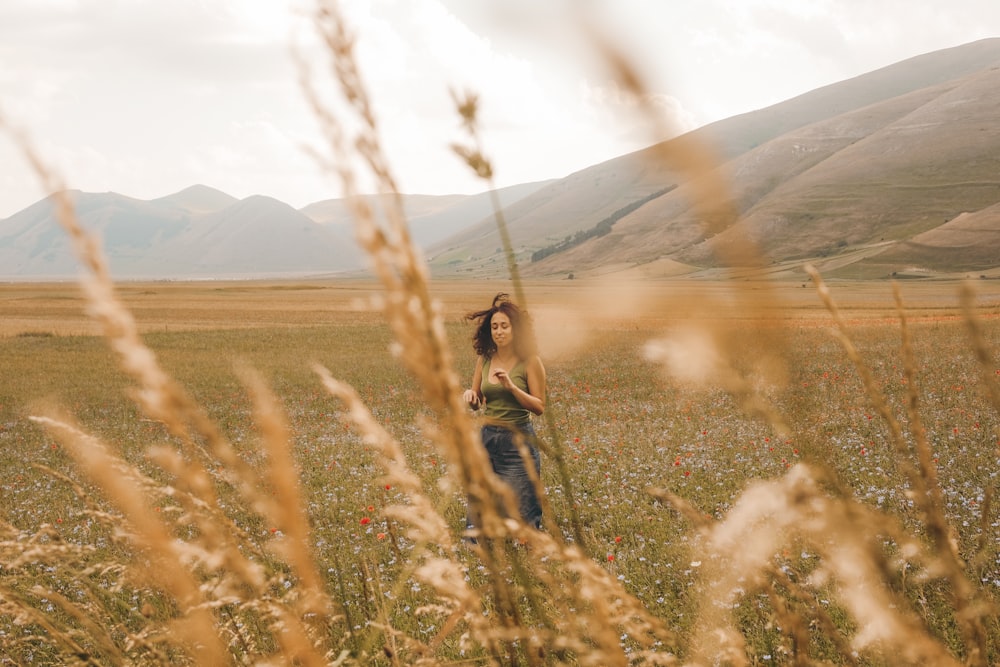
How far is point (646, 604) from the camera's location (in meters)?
5.14

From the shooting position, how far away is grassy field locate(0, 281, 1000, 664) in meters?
0.94

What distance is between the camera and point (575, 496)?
8742 mm

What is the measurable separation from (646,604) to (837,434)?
791cm

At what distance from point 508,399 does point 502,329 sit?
0.67 metres

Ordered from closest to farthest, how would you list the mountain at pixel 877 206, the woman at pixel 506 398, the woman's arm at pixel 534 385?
the woman's arm at pixel 534 385, the woman at pixel 506 398, the mountain at pixel 877 206

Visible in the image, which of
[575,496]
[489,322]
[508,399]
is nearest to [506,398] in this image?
[508,399]

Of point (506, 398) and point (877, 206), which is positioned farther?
point (877, 206)

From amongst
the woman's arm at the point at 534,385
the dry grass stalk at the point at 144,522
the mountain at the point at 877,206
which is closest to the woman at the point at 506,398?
the woman's arm at the point at 534,385

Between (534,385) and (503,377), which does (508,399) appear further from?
(503,377)

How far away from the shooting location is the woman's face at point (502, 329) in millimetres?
5965

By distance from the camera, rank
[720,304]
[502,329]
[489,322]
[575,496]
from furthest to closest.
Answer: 1. [575,496]
2. [489,322]
3. [502,329]
4. [720,304]

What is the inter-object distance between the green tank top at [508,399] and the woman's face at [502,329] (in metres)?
0.26

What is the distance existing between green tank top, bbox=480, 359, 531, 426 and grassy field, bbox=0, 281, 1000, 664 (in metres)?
1.22

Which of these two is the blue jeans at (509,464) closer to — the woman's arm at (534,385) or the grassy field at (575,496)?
the woman's arm at (534,385)
